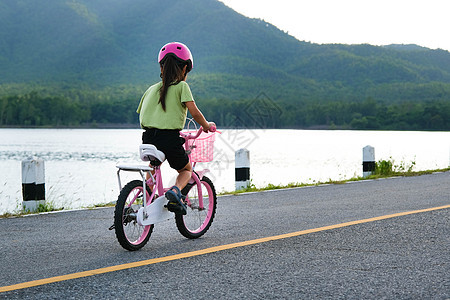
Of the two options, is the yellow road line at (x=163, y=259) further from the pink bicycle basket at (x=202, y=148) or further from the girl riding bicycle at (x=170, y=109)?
the pink bicycle basket at (x=202, y=148)

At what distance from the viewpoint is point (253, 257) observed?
16.4ft

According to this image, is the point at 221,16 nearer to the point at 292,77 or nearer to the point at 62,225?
the point at 292,77

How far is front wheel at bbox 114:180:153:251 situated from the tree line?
10707 cm

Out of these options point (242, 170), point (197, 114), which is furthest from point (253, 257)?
point (242, 170)

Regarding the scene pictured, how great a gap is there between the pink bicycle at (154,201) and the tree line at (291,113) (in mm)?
106328

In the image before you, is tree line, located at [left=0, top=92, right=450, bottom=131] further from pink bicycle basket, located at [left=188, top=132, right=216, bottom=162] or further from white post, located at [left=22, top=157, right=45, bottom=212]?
pink bicycle basket, located at [left=188, top=132, right=216, bottom=162]

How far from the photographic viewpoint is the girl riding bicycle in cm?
548

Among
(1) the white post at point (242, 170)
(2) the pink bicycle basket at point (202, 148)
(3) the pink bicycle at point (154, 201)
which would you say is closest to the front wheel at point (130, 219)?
(3) the pink bicycle at point (154, 201)

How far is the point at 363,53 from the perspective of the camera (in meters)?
149

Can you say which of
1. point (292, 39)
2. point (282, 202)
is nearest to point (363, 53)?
point (292, 39)

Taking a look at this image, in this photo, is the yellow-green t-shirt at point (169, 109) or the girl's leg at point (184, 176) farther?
the girl's leg at point (184, 176)

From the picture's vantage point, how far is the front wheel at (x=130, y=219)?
17.1 feet

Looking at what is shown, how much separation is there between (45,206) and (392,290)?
6938mm

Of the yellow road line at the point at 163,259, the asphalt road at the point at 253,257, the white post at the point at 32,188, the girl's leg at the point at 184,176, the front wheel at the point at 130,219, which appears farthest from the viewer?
the white post at the point at 32,188
